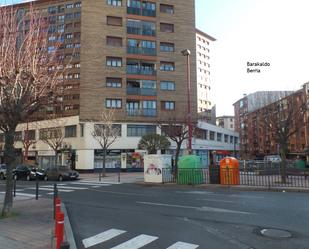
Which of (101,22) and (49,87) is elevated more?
(101,22)

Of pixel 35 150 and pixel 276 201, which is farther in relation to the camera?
pixel 35 150

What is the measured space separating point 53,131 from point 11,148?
1465 inches

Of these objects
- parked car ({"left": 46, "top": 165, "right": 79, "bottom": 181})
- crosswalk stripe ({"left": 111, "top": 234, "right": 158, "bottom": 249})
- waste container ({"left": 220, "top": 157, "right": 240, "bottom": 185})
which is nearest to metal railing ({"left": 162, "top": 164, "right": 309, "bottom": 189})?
waste container ({"left": 220, "top": 157, "right": 240, "bottom": 185})

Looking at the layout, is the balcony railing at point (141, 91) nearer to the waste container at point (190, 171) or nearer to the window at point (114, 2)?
the window at point (114, 2)

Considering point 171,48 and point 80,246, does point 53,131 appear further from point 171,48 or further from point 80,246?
point 80,246

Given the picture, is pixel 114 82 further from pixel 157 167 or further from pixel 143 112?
pixel 157 167

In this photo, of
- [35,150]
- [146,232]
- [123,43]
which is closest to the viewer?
[146,232]

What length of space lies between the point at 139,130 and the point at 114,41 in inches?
510

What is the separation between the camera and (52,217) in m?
11.3

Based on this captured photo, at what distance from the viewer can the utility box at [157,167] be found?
2555 cm

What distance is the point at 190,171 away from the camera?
2316cm

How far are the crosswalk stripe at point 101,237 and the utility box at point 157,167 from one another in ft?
53.4

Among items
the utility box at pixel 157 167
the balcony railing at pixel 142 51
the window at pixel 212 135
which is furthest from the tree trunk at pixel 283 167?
the window at pixel 212 135

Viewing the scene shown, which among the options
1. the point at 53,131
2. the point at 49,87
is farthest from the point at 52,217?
the point at 53,131
